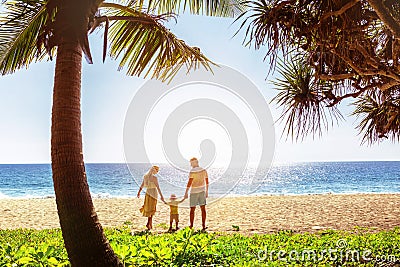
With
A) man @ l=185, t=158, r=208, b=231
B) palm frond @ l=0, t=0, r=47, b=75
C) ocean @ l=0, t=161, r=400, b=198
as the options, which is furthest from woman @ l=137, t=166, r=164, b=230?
ocean @ l=0, t=161, r=400, b=198

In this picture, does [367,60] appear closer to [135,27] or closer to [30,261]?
[135,27]

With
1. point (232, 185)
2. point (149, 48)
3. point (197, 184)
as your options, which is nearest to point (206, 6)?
point (149, 48)

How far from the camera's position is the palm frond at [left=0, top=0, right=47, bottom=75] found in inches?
234

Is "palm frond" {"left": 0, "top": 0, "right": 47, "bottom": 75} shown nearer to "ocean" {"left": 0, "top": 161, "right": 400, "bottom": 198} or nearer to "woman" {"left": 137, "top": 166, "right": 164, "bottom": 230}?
"woman" {"left": 137, "top": 166, "right": 164, "bottom": 230}

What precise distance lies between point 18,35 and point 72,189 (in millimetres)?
3356

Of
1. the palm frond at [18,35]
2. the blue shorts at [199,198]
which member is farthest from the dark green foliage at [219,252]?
the palm frond at [18,35]

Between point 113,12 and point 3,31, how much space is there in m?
1.67

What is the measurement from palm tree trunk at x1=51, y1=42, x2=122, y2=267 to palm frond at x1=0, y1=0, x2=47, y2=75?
7.01 ft

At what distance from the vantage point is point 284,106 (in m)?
6.61

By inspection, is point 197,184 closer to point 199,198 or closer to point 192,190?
point 192,190

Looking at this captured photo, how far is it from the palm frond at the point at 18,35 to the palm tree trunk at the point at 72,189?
214 centimetres

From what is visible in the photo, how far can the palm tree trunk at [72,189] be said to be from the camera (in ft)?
12.7

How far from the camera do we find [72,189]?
3850 millimetres

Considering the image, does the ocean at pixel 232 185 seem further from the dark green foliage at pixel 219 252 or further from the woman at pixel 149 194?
the dark green foliage at pixel 219 252
